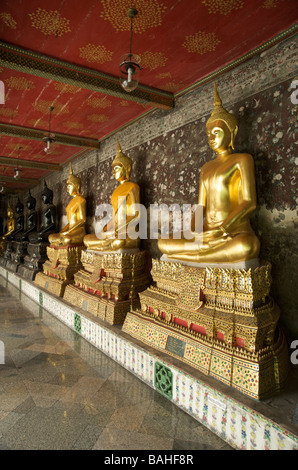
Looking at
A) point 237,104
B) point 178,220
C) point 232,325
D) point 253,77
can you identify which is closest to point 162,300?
point 232,325

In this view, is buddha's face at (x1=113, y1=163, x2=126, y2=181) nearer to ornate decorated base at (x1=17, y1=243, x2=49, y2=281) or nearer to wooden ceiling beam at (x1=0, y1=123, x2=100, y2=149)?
wooden ceiling beam at (x1=0, y1=123, x2=100, y2=149)

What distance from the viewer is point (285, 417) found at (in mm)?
1552

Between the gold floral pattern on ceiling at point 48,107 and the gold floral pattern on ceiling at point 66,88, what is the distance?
0.37m

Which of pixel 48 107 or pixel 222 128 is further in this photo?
pixel 48 107

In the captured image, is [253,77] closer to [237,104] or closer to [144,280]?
[237,104]

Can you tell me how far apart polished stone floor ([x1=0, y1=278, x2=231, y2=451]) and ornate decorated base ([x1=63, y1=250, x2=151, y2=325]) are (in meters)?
0.45

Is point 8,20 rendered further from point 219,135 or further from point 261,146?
point 261,146

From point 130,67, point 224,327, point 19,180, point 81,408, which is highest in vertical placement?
point 19,180

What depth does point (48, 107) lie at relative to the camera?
3.94 meters

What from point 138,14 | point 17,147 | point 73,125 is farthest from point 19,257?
point 138,14

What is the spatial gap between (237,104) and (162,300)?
6.64 feet

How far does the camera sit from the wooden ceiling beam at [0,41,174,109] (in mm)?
2639

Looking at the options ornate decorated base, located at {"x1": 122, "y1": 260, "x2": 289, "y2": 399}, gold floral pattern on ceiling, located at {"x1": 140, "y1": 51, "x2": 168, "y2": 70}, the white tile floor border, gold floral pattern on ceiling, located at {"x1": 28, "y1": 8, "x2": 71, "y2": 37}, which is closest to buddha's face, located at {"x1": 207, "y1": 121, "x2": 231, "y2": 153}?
gold floral pattern on ceiling, located at {"x1": 140, "y1": 51, "x2": 168, "y2": 70}

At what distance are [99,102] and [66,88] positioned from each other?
489 mm
